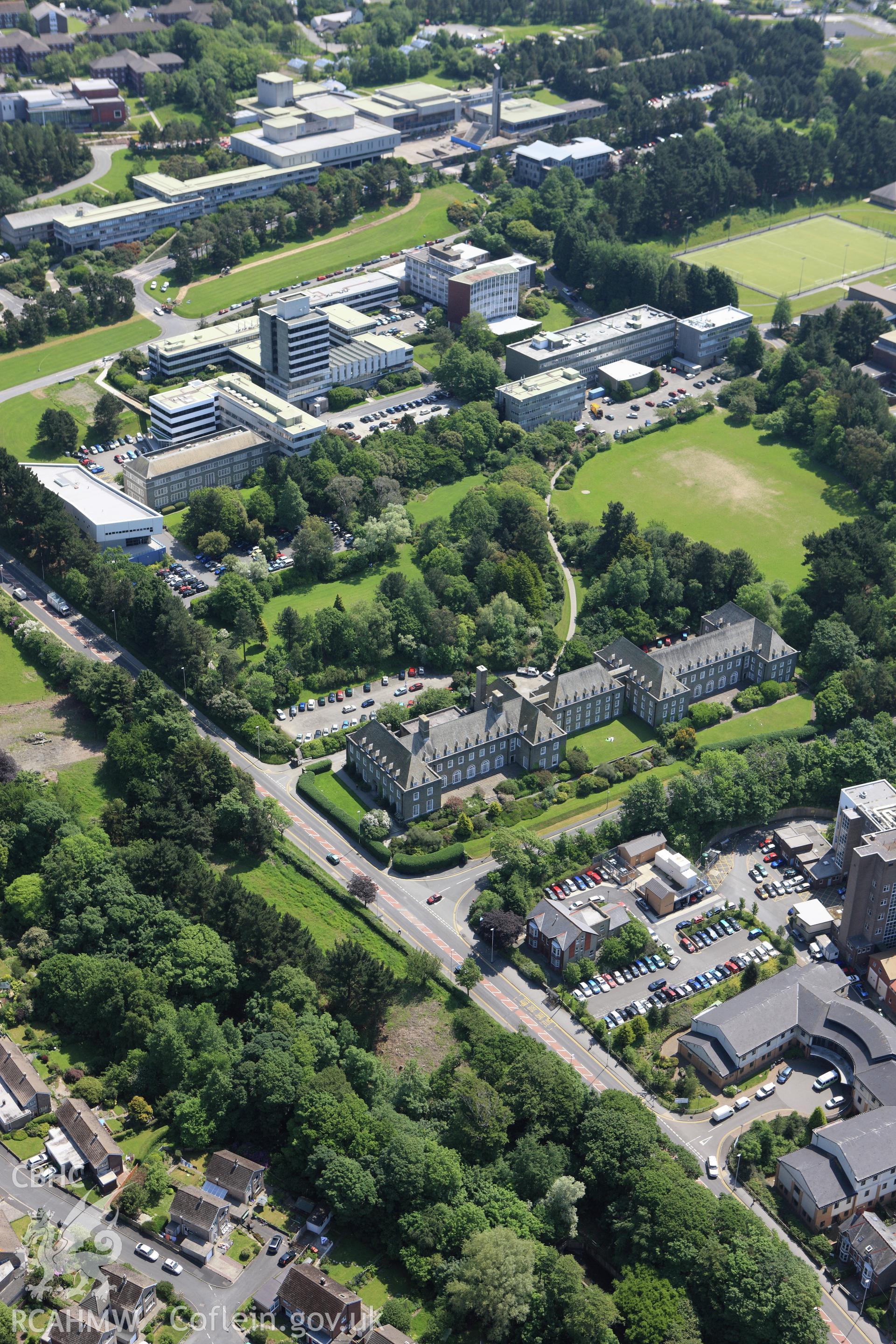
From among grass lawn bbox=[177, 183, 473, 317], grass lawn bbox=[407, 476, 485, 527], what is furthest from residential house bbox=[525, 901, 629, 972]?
grass lawn bbox=[177, 183, 473, 317]

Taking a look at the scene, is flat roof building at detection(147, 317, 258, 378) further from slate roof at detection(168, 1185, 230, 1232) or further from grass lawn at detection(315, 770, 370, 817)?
slate roof at detection(168, 1185, 230, 1232)

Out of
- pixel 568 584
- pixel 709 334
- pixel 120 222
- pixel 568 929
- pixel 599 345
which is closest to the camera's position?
pixel 568 929

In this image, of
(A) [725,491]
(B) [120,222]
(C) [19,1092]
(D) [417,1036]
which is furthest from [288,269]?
(C) [19,1092]

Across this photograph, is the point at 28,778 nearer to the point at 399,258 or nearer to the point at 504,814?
the point at 504,814

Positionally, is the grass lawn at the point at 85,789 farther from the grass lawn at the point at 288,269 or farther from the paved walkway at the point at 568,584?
the grass lawn at the point at 288,269

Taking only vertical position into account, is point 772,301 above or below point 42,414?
above

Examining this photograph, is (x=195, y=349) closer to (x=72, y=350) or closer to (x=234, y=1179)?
(x=72, y=350)

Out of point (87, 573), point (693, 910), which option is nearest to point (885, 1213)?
point (693, 910)
